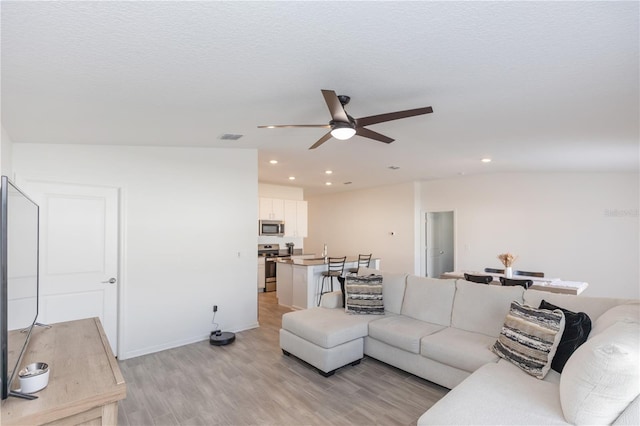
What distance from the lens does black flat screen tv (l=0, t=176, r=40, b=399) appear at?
4.24 feet

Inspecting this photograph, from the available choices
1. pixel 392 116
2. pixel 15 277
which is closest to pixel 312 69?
pixel 392 116

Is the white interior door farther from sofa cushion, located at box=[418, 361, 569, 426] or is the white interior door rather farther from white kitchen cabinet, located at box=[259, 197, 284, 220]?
white kitchen cabinet, located at box=[259, 197, 284, 220]

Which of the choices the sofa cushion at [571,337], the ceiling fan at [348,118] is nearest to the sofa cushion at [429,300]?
the sofa cushion at [571,337]

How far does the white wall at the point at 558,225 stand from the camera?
564 cm

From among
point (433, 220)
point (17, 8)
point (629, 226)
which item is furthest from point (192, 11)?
point (433, 220)

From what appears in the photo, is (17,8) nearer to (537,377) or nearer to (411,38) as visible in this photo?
(411,38)

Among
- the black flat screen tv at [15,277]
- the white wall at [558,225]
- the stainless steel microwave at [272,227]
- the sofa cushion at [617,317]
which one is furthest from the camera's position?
the stainless steel microwave at [272,227]

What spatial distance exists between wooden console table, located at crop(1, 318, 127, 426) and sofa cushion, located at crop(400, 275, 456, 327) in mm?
2996

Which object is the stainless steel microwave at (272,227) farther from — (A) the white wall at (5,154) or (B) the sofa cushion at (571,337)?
(B) the sofa cushion at (571,337)

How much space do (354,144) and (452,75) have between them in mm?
2248

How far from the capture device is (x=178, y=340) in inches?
168

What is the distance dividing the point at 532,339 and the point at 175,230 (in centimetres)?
400

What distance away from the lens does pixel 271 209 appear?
8.23m

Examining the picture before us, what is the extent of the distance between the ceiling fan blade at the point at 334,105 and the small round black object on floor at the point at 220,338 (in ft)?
10.4
